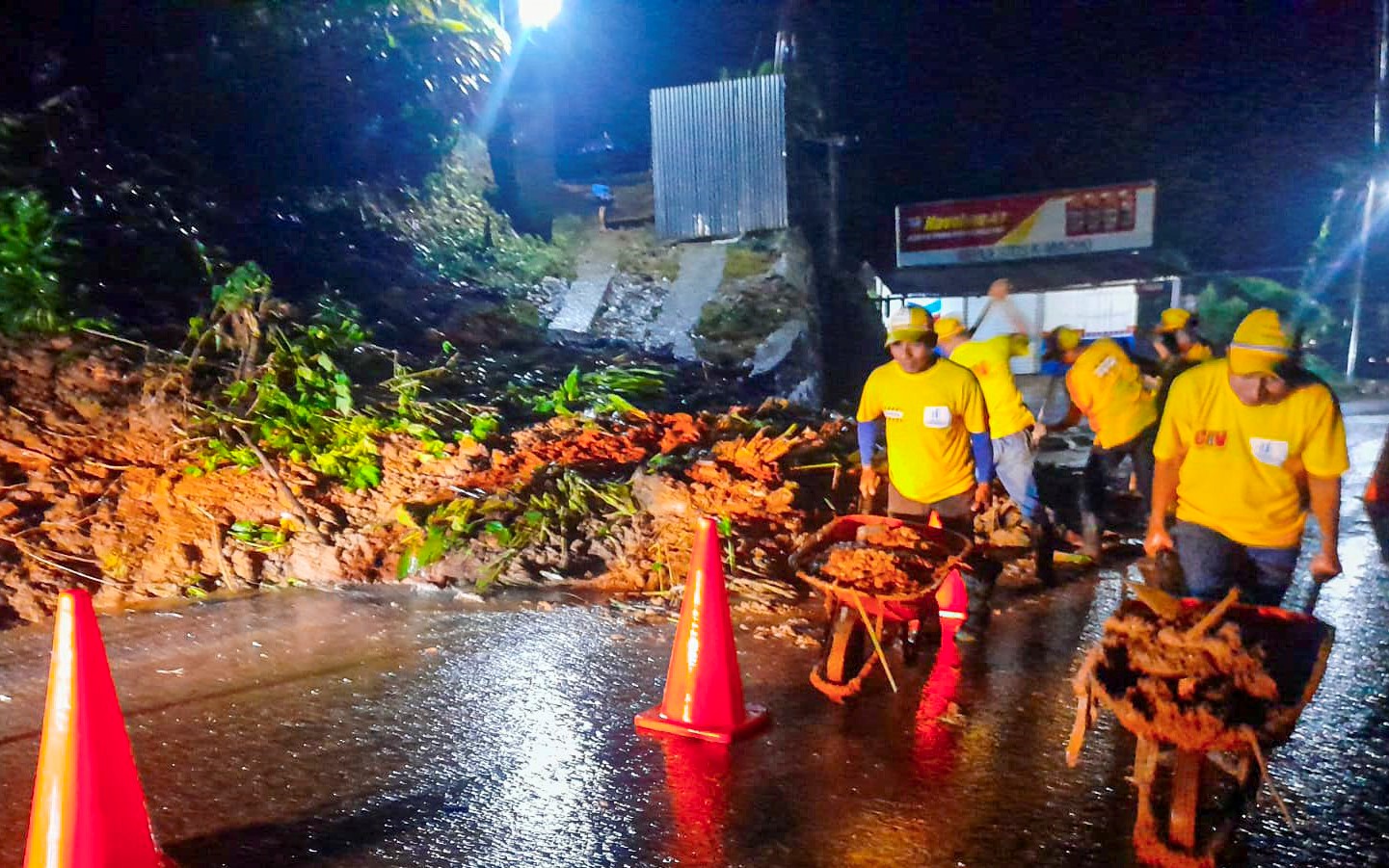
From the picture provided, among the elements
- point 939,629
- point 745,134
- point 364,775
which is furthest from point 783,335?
point 364,775

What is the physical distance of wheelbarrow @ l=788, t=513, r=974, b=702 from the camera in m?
4.37

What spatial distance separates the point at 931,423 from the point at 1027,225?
1582 centimetres

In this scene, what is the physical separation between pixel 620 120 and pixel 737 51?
8.14ft

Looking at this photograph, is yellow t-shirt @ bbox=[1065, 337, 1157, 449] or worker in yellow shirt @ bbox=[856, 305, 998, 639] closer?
worker in yellow shirt @ bbox=[856, 305, 998, 639]

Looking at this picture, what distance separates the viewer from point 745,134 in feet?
47.3

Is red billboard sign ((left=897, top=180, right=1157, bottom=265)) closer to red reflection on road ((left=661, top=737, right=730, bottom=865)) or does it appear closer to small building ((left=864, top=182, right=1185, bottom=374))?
small building ((left=864, top=182, right=1185, bottom=374))

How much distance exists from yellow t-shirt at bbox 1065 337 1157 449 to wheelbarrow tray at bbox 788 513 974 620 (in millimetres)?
3201

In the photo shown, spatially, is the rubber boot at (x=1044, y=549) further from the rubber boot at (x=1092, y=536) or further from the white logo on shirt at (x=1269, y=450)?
the white logo on shirt at (x=1269, y=450)

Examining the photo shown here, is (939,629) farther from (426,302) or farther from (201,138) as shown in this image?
(201,138)

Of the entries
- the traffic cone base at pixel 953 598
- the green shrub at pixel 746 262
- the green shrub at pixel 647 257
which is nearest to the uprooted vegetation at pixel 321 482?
the traffic cone base at pixel 953 598

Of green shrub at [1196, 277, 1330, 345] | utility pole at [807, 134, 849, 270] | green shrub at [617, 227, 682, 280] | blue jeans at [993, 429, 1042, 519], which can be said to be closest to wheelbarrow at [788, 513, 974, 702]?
blue jeans at [993, 429, 1042, 519]

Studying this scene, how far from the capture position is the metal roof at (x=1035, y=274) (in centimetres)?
1791

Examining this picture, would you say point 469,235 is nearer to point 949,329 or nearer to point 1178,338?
point 949,329

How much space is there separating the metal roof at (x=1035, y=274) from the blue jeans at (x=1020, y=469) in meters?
11.7
